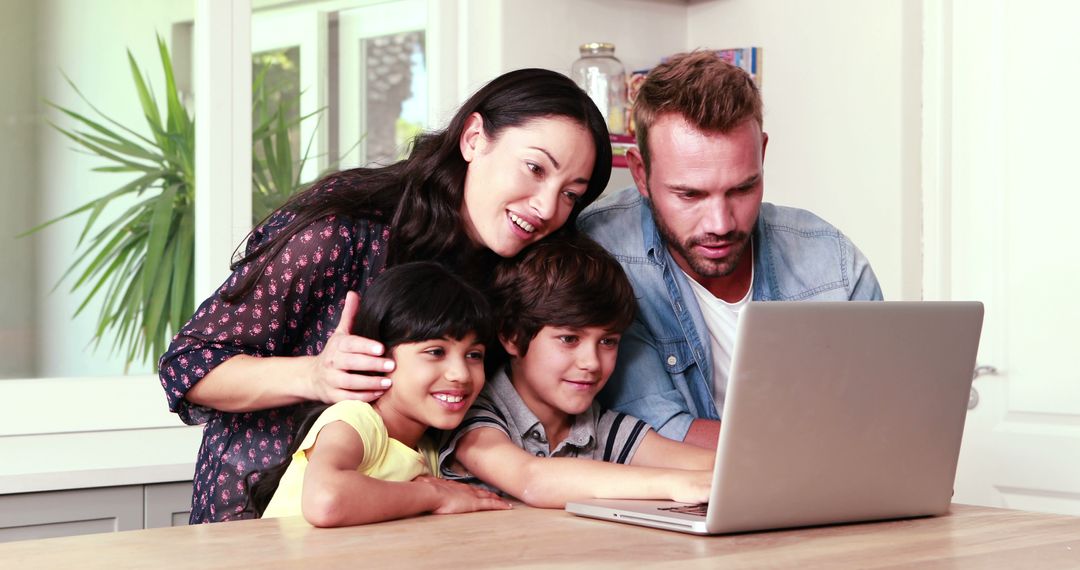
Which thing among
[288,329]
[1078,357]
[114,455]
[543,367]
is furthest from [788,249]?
[114,455]

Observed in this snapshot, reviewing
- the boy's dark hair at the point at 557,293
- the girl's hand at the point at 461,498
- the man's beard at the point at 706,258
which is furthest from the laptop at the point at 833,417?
the man's beard at the point at 706,258

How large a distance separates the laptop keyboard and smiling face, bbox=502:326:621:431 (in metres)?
0.35

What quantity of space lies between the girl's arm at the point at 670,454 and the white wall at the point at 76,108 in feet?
5.16

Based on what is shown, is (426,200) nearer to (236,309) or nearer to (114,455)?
(236,309)

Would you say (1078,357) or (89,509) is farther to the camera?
(1078,357)

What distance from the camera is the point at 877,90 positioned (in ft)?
10.0

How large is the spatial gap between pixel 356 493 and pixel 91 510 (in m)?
1.39

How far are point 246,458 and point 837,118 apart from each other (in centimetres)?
205

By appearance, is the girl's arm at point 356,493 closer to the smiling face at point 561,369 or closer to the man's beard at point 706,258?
the smiling face at point 561,369

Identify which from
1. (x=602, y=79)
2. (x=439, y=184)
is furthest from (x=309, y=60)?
(x=439, y=184)

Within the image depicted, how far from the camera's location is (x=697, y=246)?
6.08ft

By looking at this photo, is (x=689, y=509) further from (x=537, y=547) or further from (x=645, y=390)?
(x=645, y=390)

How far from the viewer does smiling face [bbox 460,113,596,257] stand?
5.35 ft

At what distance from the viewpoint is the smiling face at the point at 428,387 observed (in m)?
1.48
